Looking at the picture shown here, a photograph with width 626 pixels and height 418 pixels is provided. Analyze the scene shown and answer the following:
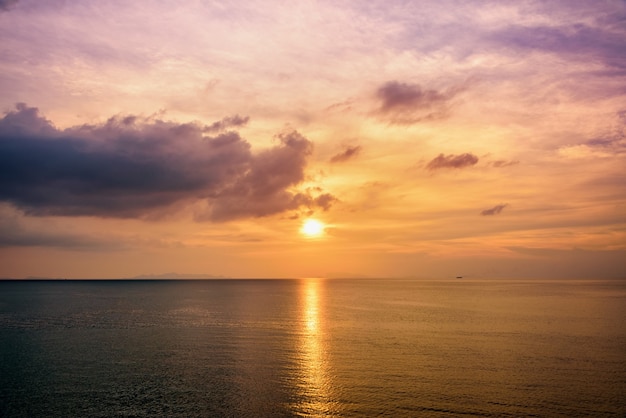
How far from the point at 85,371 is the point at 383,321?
81.5 meters

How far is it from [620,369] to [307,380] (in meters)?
44.4

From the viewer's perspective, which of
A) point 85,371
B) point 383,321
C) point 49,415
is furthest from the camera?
point 383,321

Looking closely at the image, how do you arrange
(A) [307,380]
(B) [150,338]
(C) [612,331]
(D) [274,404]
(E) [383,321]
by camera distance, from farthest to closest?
(E) [383,321]
(C) [612,331]
(B) [150,338]
(A) [307,380]
(D) [274,404]

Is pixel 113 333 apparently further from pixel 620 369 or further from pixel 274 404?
pixel 620 369

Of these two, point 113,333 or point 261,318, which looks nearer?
point 113,333

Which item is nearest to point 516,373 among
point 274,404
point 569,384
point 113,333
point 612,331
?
point 569,384

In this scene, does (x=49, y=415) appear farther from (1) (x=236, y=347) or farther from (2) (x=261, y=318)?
(2) (x=261, y=318)

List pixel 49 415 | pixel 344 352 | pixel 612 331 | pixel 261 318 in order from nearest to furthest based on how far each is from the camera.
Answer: pixel 49 415 → pixel 344 352 → pixel 612 331 → pixel 261 318

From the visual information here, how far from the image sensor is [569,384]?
57.6 m

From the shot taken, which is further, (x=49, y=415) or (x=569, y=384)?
(x=569, y=384)

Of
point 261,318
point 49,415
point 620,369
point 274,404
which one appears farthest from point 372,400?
point 261,318

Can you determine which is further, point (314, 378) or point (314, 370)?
point (314, 370)

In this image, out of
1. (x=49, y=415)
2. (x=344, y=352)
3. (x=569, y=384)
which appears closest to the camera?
(x=49, y=415)

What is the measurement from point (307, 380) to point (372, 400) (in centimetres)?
1237
